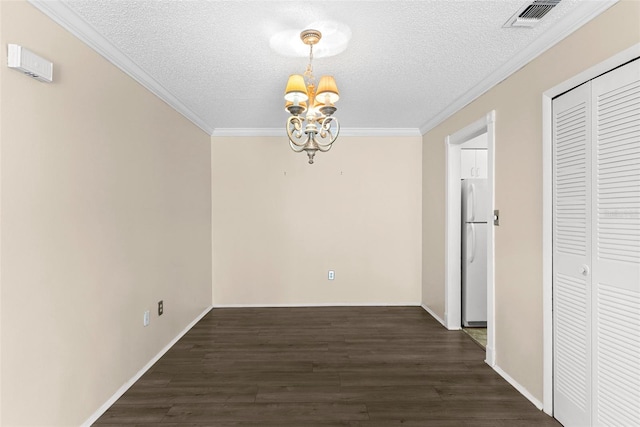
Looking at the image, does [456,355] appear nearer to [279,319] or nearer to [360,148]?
[279,319]

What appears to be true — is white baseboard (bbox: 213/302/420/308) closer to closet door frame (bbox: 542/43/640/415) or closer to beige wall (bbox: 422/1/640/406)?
beige wall (bbox: 422/1/640/406)

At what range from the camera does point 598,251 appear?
194 centimetres

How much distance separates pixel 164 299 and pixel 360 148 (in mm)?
3170

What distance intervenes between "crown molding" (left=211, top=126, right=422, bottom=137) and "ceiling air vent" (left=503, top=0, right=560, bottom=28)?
2719 mm

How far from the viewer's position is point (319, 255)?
4.99m

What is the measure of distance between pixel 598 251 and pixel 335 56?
212 centimetres

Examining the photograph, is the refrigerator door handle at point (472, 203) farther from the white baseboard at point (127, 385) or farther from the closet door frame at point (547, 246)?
the white baseboard at point (127, 385)

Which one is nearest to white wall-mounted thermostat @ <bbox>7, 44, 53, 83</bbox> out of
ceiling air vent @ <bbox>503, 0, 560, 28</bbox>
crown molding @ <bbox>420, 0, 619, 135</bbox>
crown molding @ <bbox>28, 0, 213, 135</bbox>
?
crown molding @ <bbox>28, 0, 213, 135</bbox>

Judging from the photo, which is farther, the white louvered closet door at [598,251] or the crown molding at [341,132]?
the crown molding at [341,132]

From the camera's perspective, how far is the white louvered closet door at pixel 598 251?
5.72 ft

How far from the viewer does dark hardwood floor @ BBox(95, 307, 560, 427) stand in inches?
90.8

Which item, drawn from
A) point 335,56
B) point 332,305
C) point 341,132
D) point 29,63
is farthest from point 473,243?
point 29,63

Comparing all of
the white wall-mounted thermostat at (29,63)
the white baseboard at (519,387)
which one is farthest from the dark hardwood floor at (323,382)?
the white wall-mounted thermostat at (29,63)

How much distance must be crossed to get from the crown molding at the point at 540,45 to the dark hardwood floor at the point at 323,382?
8.11 ft
